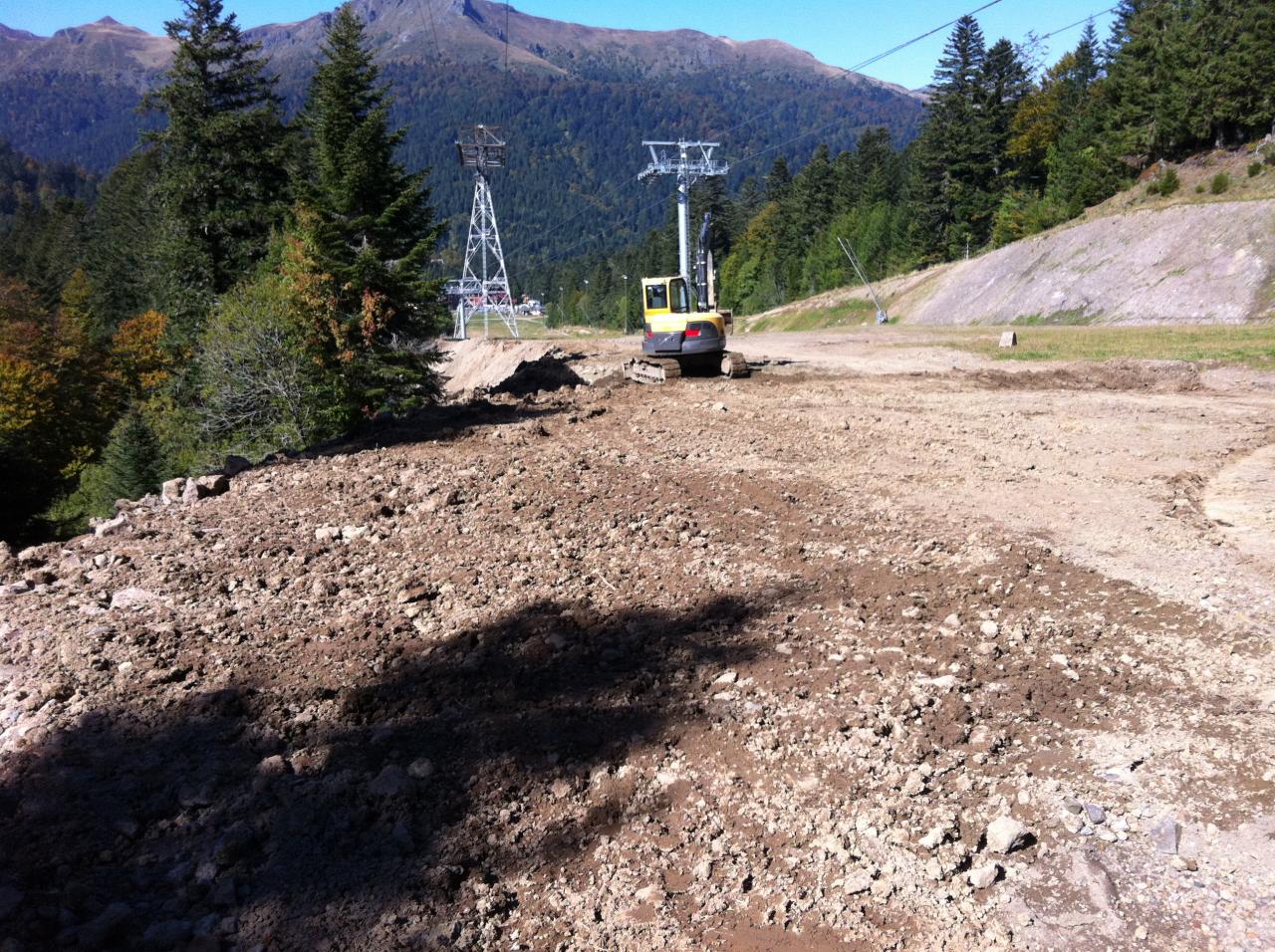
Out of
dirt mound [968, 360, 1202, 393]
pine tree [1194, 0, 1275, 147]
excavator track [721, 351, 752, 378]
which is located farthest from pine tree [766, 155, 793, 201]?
excavator track [721, 351, 752, 378]

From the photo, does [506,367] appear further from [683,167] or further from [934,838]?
[934,838]

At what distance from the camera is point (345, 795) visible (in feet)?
14.1

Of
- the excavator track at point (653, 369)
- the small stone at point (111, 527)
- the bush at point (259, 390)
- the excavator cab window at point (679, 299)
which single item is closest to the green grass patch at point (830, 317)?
the excavator track at point (653, 369)

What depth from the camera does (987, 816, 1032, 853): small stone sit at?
3.66 m

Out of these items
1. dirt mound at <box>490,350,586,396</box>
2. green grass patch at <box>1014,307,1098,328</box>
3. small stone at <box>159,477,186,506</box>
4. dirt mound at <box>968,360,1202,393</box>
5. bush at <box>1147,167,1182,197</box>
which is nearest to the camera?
small stone at <box>159,477,186,506</box>

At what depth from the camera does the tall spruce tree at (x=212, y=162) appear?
26.5m

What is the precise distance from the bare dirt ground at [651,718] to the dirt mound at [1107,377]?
8.00m

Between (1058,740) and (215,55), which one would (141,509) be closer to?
(1058,740)

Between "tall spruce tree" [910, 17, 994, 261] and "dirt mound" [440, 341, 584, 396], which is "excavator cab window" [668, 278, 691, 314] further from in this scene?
"tall spruce tree" [910, 17, 994, 261]

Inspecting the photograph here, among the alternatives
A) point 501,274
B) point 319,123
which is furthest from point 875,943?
point 501,274

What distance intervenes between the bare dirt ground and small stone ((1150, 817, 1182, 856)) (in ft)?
0.05

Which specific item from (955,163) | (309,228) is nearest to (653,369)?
(309,228)

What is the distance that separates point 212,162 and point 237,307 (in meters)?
7.85

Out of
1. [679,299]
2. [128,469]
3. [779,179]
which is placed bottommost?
[128,469]
